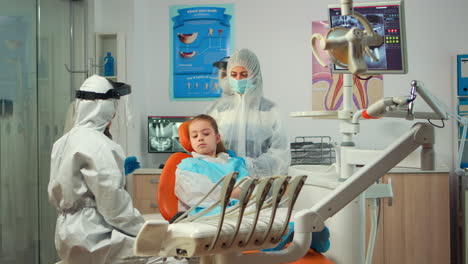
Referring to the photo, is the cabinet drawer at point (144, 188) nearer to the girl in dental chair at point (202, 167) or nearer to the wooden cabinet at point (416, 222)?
the girl in dental chair at point (202, 167)

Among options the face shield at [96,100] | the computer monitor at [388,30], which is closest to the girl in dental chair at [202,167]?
the face shield at [96,100]

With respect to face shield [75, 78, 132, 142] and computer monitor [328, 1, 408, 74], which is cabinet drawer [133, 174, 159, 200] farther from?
computer monitor [328, 1, 408, 74]

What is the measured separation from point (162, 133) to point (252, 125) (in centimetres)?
148

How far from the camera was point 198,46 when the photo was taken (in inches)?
185

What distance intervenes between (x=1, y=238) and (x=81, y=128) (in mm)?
1234

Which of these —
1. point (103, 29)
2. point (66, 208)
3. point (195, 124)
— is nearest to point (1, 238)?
point (66, 208)

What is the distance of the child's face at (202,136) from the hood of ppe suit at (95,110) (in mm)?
445

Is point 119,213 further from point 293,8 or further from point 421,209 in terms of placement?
point 293,8

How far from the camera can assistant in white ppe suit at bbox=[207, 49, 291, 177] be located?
10.2 feet

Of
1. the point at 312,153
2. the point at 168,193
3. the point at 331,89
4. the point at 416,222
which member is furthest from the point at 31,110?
the point at 416,222

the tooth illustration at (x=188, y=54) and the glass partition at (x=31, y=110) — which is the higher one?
the tooth illustration at (x=188, y=54)

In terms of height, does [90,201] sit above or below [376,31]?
below

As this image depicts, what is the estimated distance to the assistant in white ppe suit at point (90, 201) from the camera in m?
2.20

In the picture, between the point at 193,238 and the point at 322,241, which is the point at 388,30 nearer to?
the point at 322,241
